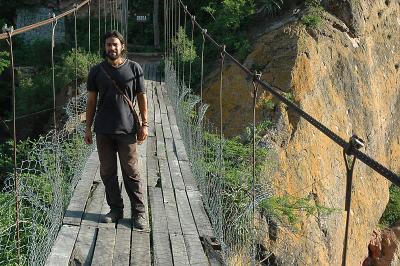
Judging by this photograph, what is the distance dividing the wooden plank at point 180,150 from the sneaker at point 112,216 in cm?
137

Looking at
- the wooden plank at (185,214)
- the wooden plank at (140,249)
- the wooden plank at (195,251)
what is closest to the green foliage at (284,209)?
the wooden plank at (185,214)

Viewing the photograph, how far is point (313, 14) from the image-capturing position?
7.94 meters

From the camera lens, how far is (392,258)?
8.94 metres

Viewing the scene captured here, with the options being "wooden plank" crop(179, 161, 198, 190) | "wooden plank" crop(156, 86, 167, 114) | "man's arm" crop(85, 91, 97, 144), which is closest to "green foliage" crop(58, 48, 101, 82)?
"wooden plank" crop(156, 86, 167, 114)

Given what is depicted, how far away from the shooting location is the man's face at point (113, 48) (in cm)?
256

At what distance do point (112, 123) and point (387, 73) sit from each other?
301 inches

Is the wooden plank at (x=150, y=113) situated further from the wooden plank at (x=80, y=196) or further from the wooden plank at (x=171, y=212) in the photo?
the wooden plank at (x=171, y=212)

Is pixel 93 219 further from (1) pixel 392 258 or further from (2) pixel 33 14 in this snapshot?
(2) pixel 33 14

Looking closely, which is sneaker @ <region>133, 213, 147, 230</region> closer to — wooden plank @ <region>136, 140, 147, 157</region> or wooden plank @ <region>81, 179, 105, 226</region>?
wooden plank @ <region>81, 179, 105, 226</region>

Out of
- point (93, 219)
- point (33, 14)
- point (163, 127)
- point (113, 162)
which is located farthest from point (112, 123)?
point (33, 14)

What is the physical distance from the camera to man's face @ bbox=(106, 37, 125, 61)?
8.39 feet

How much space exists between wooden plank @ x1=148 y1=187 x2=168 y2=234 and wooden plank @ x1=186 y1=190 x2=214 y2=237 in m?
0.17

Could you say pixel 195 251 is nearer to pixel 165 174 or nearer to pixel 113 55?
pixel 113 55

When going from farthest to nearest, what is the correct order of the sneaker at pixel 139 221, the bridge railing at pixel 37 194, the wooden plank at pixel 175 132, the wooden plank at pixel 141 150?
1. the wooden plank at pixel 175 132
2. the wooden plank at pixel 141 150
3. the sneaker at pixel 139 221
4. the bridge railing at pixel 37 194
